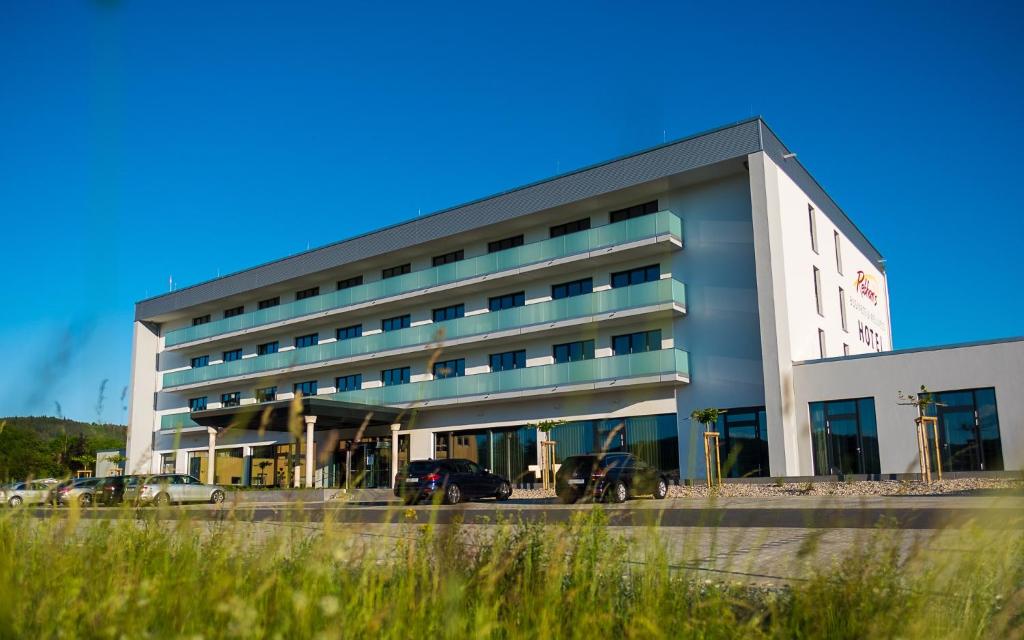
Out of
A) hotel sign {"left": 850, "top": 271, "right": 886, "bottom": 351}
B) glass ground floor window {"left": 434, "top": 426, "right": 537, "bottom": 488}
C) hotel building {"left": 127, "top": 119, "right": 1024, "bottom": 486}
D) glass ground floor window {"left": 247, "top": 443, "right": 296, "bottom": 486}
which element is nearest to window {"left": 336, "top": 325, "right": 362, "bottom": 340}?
hotel building {"left": 127, "top": 119, "right": 1024, "bottom": 486}

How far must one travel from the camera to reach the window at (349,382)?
136 feet

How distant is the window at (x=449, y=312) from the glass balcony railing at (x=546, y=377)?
319cm

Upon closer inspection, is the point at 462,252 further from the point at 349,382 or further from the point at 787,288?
the point at 787,288

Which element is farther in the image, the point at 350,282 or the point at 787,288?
the point at 350,282

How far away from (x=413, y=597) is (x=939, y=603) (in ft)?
8.60

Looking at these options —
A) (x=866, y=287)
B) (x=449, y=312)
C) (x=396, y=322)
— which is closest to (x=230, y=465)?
(x=396, y=322)

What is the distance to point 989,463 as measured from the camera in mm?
25609

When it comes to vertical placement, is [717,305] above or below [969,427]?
above

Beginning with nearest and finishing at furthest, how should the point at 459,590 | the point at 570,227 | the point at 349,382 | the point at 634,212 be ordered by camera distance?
the point at 459,590
the point at 634,212
the point at 570,227
the point at 349,382

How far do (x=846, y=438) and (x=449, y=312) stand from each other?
18036 millimetres

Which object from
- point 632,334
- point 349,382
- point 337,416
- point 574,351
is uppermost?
point 632,334

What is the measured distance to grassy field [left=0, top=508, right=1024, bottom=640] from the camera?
3436 millimetres

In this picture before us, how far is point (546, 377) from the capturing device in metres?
33.5

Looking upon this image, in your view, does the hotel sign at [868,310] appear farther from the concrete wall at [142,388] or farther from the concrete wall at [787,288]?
the concrete wall at [142,388]
